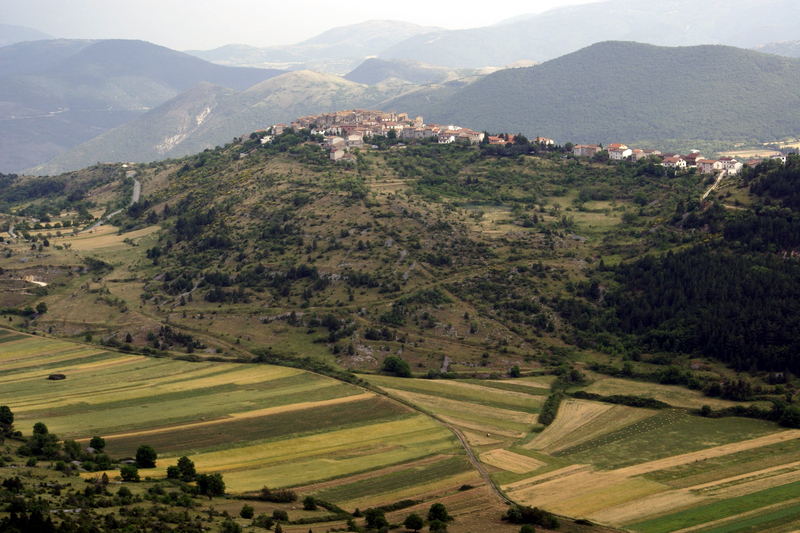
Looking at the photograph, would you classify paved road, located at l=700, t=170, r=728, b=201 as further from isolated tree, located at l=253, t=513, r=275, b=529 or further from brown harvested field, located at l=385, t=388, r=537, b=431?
isolated tree, located at l=253, t=513, r=275, b=529

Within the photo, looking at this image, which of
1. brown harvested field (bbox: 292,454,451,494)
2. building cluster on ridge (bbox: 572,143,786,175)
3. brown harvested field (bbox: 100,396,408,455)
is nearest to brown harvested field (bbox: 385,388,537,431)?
brown harvested field (bbox: 100,396,408,455)

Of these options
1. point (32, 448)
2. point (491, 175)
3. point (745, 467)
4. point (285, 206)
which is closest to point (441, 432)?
point (745, 467)

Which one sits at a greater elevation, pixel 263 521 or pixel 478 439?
pixel 263 521

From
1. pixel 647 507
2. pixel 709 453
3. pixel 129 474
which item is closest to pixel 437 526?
pixel 647 507

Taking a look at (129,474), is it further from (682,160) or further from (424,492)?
(682,160)

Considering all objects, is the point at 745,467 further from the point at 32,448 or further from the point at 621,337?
the point at 32,448
